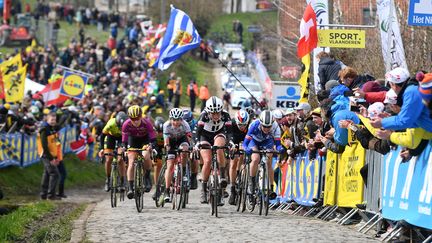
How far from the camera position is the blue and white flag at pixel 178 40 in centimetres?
2767

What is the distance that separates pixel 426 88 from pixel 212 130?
27.4 ft

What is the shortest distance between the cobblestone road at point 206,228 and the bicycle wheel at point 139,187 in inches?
5.6

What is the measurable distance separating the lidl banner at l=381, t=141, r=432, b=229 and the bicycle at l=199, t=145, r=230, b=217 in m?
4.48

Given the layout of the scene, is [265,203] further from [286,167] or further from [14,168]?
[14,168]

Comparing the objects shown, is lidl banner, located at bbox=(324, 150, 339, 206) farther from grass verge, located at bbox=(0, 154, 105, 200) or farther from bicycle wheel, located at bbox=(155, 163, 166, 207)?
grass verge, located at bbox=(0, 154, 105, 200)

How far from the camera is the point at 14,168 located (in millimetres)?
29812

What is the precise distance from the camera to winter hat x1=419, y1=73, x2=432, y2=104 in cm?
1241

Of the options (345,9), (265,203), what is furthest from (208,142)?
(345,9)

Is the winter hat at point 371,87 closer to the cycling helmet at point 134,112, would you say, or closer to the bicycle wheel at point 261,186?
the bicycle wheel at point 261,186

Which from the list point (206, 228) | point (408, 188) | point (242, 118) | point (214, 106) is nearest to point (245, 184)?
point (214, 106)

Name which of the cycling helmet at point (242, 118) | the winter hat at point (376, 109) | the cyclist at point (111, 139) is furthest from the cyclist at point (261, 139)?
the winter hat at point (376, 109)

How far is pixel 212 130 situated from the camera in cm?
2053

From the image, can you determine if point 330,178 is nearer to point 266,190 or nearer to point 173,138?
point 266,190

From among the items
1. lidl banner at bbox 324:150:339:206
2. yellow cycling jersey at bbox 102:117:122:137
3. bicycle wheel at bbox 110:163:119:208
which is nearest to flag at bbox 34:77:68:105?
yellow cycling jersey at bbox 102:117:122:137
